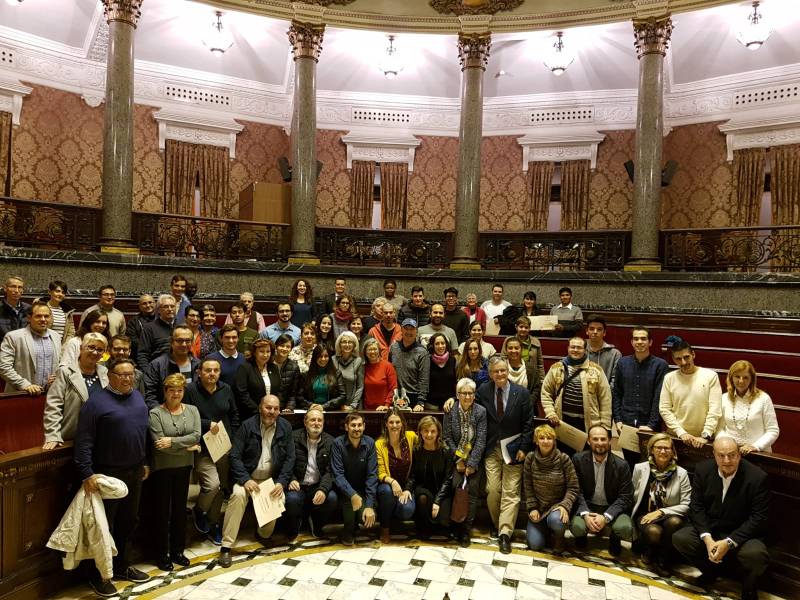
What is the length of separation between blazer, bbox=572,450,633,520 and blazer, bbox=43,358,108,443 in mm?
3830

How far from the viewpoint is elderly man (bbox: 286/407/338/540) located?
5.23 m

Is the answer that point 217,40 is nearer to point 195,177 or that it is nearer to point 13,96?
point 195,177

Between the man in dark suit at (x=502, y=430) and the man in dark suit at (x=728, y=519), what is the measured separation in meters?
1.39

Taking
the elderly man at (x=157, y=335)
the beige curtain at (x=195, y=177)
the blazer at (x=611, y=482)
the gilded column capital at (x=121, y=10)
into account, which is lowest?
the blazer at (x=611, y=482)

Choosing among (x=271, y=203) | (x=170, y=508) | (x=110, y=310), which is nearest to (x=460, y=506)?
(x=170, y=508)

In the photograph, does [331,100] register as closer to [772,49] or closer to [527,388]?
[772,49]

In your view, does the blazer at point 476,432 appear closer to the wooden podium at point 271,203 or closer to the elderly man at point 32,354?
the elderly man at point 32,354

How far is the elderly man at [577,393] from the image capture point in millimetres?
5480

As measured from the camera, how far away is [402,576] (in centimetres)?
468

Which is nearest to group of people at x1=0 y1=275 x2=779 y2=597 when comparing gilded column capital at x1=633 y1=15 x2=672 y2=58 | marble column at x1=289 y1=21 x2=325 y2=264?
marble column at x1=289 y1=21 x2=325 y2=264

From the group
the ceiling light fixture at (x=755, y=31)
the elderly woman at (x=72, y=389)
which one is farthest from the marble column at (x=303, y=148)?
the ceiling light fixture at (x=755, y=31)

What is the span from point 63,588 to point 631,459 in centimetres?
462

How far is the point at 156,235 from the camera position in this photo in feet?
33.1

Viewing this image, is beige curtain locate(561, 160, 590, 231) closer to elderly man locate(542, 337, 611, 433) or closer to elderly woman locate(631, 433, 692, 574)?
elderly man locate(542, 337, 611, 433)
